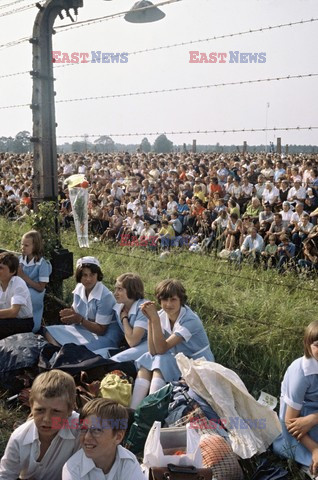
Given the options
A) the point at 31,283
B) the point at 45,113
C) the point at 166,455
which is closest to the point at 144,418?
the point at 166,455

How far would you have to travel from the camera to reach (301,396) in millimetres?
2932

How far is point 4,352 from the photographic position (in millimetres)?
3875

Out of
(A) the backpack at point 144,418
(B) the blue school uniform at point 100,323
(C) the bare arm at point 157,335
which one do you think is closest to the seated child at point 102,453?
(A) the backpack at point 144,418

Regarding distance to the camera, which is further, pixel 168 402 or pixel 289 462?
pixel 168 402

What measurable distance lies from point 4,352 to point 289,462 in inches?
83.2

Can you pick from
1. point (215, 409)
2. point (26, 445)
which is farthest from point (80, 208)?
point (26, 445)

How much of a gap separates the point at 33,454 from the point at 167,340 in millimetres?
1479

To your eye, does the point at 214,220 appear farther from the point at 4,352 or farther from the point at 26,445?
the point at 26,445

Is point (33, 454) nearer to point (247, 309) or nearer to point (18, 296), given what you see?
point (18, 296)

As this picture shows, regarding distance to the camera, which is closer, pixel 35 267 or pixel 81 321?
pixel 81 321

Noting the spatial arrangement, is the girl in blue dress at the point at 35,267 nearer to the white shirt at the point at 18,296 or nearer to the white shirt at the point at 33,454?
the white shirt at the point at 18,296

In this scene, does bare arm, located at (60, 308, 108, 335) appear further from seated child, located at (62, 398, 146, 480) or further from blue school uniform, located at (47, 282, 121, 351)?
seated child, located at (62, 398, 146, 480)

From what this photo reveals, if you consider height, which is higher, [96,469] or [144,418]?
[96,469]

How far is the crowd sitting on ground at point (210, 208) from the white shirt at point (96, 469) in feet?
13.6
